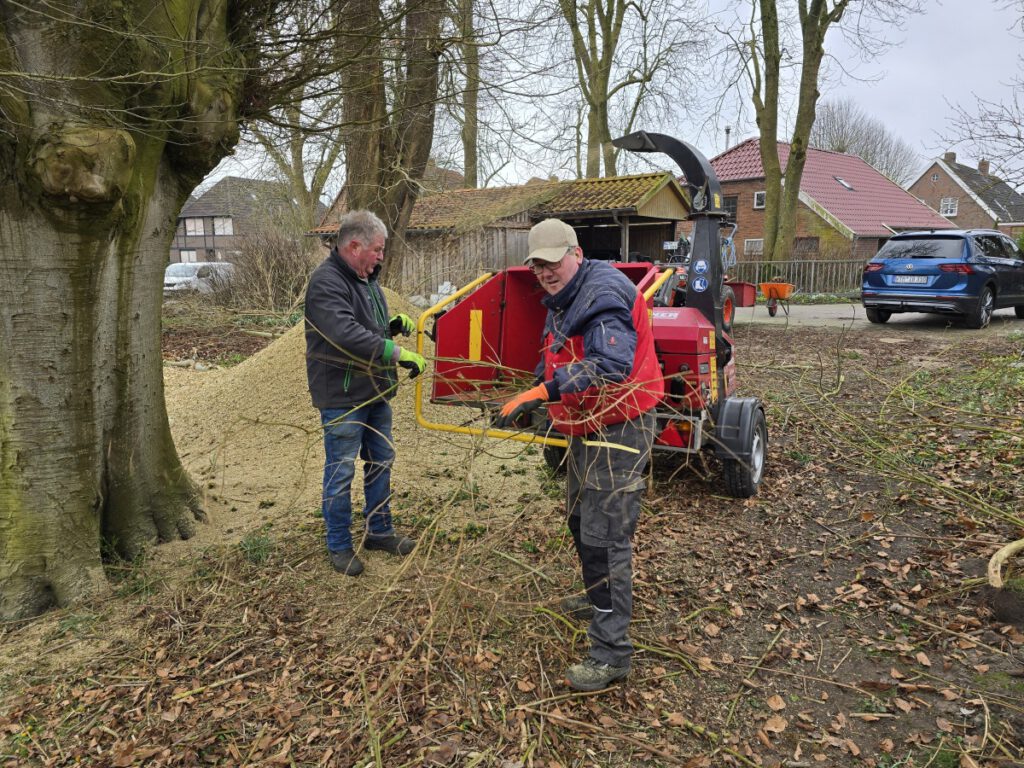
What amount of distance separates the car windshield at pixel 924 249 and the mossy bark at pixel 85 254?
11889 millimetres

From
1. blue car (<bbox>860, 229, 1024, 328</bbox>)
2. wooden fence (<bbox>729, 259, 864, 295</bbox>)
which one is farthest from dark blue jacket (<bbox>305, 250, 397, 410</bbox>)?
wooden fence (<bbox>729, 259, 864, 295</bbox>)

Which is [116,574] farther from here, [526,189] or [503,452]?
[526,189]

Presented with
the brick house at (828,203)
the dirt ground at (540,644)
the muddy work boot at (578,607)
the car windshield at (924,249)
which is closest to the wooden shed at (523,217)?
the car windshield at (924,249)

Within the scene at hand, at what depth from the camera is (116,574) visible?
369cm

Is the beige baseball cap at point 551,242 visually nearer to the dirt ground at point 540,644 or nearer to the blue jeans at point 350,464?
the dirt ground at point 540,644

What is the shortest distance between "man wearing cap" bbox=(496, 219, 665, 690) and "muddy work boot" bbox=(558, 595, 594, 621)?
43cm

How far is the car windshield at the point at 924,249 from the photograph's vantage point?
39.2 feet

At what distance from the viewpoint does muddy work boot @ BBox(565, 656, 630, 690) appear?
2846 millimetres

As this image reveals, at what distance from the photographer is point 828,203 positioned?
99.8ft

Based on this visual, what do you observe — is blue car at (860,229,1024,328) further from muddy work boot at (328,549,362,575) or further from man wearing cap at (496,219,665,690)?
muddy work boot at (328,549,362,575)

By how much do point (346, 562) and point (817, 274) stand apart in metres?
20.8

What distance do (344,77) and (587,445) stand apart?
3.64m

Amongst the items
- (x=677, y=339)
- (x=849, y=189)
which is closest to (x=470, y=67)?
(x=677, y=339)

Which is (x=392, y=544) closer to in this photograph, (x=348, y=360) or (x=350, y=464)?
(x=350, y=464)
